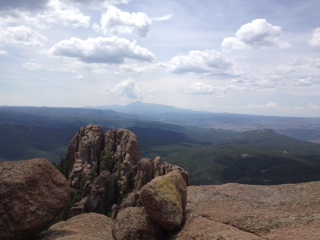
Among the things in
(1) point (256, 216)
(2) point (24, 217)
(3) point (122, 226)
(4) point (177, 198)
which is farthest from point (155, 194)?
(2) point (24, 217)

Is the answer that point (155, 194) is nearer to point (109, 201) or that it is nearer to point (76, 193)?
point (109, 201)

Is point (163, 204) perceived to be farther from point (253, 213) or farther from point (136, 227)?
point (253, 213)

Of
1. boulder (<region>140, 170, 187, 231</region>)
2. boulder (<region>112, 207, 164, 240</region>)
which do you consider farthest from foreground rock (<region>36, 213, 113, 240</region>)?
boulder (<region>140, 170, 187, 231</region>)

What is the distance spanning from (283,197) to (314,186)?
11.2ft

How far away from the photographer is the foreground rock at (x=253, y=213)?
20.3 metres

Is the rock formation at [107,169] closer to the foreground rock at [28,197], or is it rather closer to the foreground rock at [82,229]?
the foreground rock at [82,229]

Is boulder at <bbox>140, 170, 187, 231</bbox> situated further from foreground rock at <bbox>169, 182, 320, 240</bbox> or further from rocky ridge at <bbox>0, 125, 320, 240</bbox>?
foreground rock at <bbox>169, 182, 320, 240</bbox>

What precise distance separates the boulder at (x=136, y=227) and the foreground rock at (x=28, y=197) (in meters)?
4.63

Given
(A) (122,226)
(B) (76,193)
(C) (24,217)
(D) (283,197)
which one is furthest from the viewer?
(B) (76,193)

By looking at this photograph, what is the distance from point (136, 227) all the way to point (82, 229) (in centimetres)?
429

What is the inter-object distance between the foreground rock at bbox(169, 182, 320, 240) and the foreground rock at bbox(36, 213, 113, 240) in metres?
5.64

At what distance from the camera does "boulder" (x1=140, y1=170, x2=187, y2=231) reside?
74.7 ft

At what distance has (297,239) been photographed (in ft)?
60.7

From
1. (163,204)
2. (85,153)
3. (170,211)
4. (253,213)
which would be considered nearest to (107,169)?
(85,153)
